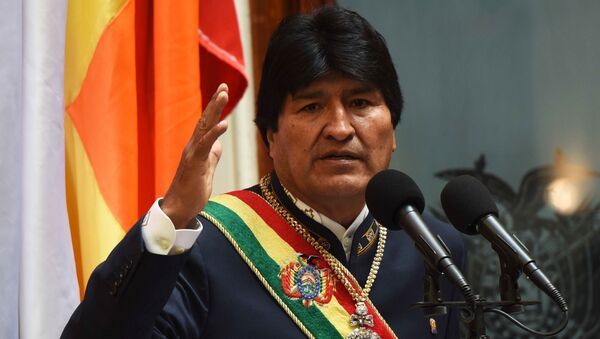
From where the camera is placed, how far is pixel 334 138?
7.01 ft

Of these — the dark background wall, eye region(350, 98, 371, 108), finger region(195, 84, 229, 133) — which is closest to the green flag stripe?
eye region(350, 98, 371, 108)

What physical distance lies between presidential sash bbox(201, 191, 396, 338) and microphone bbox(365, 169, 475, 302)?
417 millimetres

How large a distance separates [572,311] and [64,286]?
194cm

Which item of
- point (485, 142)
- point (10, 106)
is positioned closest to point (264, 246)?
point (10, 106)

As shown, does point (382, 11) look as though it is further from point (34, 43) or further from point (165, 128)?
point (34, 43)

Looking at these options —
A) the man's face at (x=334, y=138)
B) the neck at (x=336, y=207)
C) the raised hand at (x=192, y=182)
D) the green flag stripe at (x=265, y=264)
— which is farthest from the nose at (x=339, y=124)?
the raised hand at (x=192, y=182)

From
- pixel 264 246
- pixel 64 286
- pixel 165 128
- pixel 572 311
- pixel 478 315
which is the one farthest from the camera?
pixel 572 311

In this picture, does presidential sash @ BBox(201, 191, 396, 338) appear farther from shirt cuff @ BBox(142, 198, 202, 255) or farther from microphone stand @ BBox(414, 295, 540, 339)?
microphone stand @ BBox(414, 295, 540, 339)

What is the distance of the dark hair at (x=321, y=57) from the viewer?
7.15ft

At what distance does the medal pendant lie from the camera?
6.80 feet

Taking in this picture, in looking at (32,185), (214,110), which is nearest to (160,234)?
(214,110)

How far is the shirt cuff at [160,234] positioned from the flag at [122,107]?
0.81 metres

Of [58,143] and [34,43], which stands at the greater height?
[34,43]

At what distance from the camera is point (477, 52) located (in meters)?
3.73
